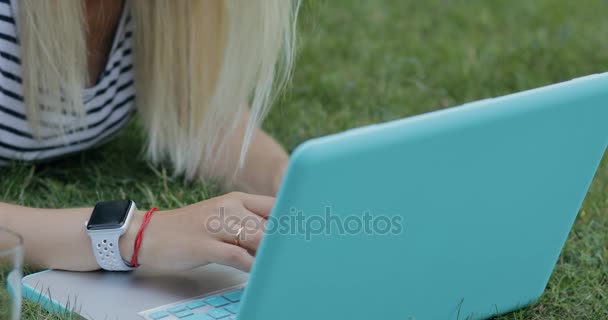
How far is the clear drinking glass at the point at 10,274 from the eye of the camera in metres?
0.93

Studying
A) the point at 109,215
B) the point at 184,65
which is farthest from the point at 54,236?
the point at 184,65

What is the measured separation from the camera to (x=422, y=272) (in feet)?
3.31

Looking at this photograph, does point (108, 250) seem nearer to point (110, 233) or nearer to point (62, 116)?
point (110, 233)

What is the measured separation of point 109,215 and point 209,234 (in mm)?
163

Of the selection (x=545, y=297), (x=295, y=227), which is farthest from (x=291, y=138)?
(x=295, y=227)

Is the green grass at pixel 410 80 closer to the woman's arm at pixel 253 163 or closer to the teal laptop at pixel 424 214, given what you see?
the woman's arm at pixel 253 163

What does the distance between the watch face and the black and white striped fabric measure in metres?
0.36

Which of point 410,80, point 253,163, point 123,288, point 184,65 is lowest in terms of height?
point 410,80

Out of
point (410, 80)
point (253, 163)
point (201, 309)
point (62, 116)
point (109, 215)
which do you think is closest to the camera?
point (201, 309)

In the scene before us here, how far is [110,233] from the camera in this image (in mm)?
1186

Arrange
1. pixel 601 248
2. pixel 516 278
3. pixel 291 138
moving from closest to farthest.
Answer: pixel 516 278
pixel 601 248
pixel 291 138

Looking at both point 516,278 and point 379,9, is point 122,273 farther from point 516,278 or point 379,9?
point 379,9

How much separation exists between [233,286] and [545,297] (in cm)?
47

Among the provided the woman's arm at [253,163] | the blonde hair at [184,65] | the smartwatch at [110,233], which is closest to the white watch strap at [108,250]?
the smartwatch at [110,233]
